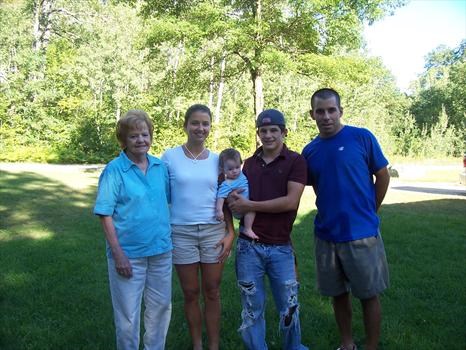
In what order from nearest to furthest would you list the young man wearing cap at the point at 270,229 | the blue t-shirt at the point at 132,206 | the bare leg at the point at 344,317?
1. the blue t-shirt at the point at 132,206
2. the young man wearing cap at the point at 270,229
3. the bare leg at the point at 344,317

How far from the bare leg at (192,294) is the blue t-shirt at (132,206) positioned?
0.31 m

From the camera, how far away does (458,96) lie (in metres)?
43.8

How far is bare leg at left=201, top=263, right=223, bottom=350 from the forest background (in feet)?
33.5

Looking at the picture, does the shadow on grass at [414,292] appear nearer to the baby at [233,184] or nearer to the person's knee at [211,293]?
the person's knee at [211,293]

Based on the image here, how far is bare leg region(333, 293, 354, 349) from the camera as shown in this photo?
128 inches

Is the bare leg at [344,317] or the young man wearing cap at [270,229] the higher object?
the young man wearing cap at [270,229]

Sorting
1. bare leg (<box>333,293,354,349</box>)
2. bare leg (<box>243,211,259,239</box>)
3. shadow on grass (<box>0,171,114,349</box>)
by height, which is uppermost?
bare leg (<box>243,211,259,239</box>)

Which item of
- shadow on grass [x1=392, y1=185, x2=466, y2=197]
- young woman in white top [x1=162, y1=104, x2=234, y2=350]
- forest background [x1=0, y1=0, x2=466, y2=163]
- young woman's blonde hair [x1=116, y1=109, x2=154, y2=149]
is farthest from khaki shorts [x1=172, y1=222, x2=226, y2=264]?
shadow on grass [x1=392, y1=185, x2=466, y2=197]

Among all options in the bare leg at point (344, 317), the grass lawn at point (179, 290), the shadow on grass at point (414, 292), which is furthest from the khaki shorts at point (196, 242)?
the shadow on grass at point (414, 292)

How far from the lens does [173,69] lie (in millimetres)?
20672

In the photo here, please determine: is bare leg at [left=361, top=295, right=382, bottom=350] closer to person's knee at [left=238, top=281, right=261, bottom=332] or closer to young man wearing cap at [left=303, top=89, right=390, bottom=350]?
young man wearing cap at [left=303, top=89, right=390, bottom=350]

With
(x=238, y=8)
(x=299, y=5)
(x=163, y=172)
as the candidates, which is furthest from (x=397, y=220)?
(x=238, y=8)

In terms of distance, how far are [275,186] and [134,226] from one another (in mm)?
944

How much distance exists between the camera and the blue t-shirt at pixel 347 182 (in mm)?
2936
